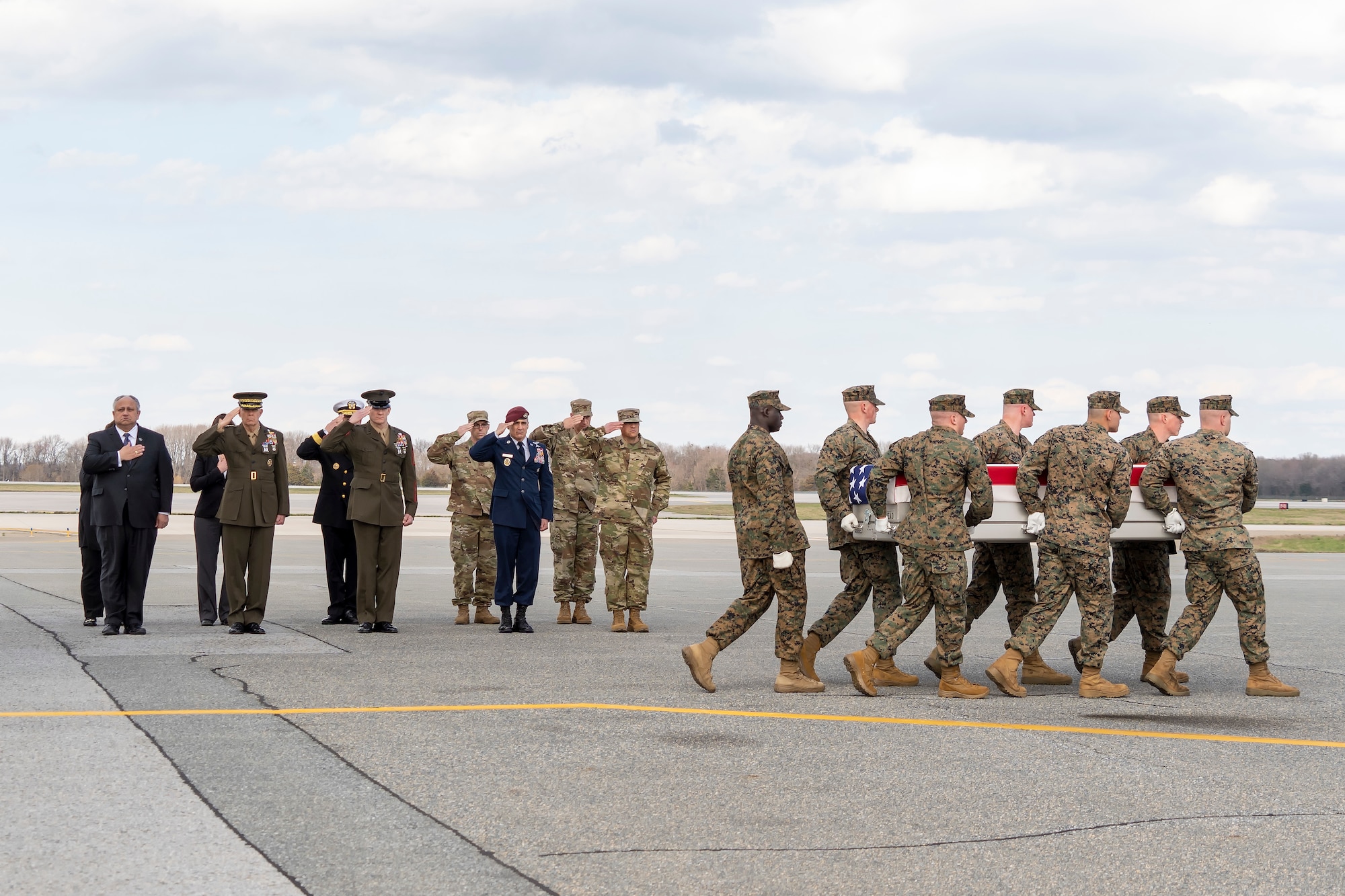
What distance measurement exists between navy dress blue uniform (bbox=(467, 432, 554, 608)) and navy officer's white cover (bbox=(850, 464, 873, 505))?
4.42 meters

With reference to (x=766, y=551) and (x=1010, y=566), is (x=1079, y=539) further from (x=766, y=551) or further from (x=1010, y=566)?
(x=766, y=551)

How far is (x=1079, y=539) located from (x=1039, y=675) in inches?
52.9

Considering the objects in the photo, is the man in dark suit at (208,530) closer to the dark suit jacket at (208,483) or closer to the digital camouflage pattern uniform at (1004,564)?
the dark suit jacket at (208,483)

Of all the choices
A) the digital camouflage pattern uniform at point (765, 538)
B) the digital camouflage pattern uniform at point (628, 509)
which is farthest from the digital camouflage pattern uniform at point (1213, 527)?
the digital camouflage pattern uniform at point (628, 509)

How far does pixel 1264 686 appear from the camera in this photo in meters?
8.91

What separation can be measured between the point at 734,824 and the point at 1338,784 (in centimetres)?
296

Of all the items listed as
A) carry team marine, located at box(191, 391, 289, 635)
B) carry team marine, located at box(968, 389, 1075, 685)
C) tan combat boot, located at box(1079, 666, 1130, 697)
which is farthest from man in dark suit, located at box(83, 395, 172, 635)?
tan combat boot, located at box(1079, 666, 1130, 697)

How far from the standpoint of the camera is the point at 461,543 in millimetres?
13523

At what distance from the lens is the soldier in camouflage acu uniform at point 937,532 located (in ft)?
27.7

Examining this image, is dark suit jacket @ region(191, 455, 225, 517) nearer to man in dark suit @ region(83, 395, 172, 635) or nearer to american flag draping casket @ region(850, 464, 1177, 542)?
man in dark suit @ region(83, 395, 172, 635)

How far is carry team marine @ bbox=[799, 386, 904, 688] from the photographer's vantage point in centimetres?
884

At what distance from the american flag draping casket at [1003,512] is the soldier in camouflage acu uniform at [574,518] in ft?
16.0

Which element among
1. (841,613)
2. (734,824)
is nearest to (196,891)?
(734,824)

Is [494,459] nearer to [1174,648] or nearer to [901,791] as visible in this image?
[1174,648]
